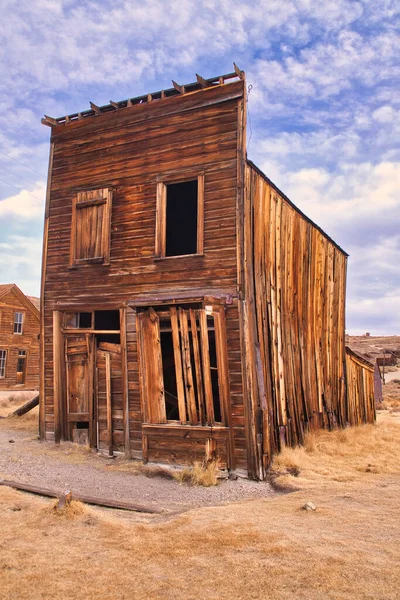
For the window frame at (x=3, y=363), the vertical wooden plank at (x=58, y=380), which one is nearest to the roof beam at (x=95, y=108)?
the vertical wooden plank at (x=58, y=380)

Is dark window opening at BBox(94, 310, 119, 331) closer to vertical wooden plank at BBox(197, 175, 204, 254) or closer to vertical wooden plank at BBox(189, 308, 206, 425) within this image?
vertical wooden plank at BBox(197, 175, 204, 254)

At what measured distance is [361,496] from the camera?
6871 millimetres

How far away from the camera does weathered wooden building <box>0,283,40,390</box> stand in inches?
1226

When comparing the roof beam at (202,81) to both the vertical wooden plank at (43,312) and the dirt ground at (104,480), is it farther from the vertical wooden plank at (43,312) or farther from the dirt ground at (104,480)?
the dirt ground at (104,480)

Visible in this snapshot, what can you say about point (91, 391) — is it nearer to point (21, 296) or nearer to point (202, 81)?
point (202, 81)

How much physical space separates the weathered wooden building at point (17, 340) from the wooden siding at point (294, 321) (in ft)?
77.1

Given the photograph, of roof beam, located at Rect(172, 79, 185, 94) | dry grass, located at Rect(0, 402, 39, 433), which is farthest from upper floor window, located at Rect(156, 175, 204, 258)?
dry grass, located at Rect(0, 402, 39, 433)

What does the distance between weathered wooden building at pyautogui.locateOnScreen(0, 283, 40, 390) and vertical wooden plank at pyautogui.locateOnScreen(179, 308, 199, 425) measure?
25.1 m

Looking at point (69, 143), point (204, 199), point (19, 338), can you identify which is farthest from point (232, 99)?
point (19, 338)

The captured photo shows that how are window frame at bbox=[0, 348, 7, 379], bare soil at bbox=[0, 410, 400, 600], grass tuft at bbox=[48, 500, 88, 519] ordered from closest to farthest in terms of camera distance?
bare soil at bbox=[0, 410, 400, 600], grass tuft at bbox=[48, 500, 88, 519], window frame at bbox=[0, 348, 7, 379]

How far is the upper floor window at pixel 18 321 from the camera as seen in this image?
1270 inches

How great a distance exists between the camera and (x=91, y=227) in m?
11.4

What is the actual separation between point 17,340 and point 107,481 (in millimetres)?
26328

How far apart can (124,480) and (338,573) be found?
5.03m
